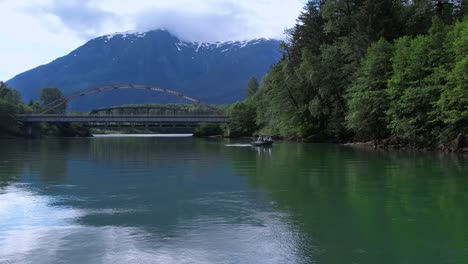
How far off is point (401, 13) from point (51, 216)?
5570 centimetres

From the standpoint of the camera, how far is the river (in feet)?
36.9

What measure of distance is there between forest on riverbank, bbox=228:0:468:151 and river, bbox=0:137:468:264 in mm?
20961

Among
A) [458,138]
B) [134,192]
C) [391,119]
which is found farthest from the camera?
[391,119]

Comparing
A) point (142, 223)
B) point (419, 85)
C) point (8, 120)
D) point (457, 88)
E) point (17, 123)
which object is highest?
point (419, 85)

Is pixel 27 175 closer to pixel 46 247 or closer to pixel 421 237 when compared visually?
pixel 46 247

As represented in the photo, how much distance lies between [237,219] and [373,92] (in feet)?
137

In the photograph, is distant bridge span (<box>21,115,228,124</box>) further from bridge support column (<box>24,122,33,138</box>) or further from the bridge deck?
bridge support column (<box>24,122,33,138</box>)

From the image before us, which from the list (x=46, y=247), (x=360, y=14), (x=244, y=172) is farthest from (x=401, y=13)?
(x=46, y=247)

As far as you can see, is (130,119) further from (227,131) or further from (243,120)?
(243,120)

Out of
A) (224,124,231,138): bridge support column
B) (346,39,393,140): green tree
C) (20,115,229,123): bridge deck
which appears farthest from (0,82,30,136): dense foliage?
(346,39,393,140): green tree

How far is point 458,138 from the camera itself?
44.6 m

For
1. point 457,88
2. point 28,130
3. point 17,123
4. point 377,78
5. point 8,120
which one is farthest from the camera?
point 28,130

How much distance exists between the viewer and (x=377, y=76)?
181ft

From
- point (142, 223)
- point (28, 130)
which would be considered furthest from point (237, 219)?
point (28, 130)
